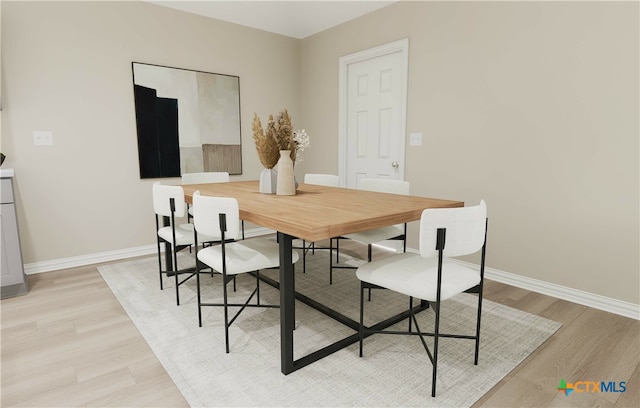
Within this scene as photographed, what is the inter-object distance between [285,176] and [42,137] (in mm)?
2376

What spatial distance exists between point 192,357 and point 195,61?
10.5 ft

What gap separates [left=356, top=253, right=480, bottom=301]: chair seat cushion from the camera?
5.20 feet

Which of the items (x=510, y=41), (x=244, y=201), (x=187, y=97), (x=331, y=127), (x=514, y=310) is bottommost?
(x=514, y=310)

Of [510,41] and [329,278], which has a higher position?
[510,41]

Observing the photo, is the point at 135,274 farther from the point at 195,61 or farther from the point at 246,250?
the point at 195,61

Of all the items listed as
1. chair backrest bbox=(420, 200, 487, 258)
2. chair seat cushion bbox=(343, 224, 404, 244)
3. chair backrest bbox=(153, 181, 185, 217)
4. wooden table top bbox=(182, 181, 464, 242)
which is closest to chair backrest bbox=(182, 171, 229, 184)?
chair backrest bbox=(153, 181, 185, 217)

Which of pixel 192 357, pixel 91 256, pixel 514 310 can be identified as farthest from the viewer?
pixel 91 256

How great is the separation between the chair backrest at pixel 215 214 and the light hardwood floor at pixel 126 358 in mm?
→ 738

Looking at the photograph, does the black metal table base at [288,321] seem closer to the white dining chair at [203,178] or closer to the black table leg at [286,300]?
the black table leg at [286,300]

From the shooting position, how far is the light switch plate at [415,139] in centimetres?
351

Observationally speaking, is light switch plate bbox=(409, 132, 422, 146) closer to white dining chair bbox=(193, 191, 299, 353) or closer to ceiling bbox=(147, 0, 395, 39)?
ceiling bbox=(147, 0, 395, 39)

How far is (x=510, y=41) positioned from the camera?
2791 mm

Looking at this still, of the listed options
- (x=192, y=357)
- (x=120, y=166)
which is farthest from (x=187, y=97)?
(x=192, y=357)

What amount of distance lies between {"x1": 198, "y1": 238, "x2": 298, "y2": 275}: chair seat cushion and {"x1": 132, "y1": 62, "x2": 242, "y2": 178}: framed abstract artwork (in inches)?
79.8
